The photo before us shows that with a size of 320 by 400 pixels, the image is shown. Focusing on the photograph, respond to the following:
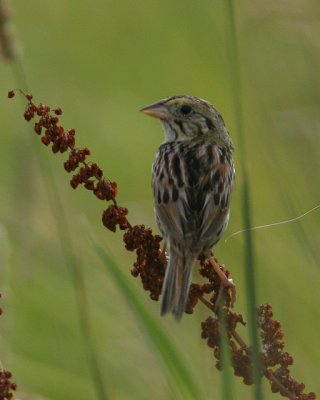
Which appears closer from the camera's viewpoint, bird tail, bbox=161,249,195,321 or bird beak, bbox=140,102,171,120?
bird tail, bbox=161,249,195,321

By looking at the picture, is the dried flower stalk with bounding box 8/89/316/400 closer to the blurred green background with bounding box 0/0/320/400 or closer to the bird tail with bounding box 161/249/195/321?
the bird tail with bounding box 161/249/195/321

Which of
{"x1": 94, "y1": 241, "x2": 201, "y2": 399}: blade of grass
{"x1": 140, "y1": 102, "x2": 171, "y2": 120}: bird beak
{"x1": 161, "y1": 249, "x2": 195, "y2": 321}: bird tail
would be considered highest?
{"x1": 140, "y1": 102, "x2": 171, "y2": 120}: bird beak

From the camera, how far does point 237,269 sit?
715 centimetres

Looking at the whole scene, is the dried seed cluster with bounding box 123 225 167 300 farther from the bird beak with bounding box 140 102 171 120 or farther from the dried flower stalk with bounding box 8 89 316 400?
the bird beak with bounding box 140 102 171 120

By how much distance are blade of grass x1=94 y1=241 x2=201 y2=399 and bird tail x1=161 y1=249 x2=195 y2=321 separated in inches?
24.1

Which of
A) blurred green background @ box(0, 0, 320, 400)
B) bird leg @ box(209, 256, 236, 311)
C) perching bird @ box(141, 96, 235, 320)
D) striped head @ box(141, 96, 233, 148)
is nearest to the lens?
bird leg @ box(209, 256, 236, 311)

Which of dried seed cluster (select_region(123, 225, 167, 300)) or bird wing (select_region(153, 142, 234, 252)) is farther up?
bird wing (select_region(153, 142, 234, 252))

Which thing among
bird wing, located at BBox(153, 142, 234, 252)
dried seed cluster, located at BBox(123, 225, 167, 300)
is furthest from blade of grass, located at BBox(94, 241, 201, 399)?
bird wing, located at BBox(153, 142, 234, 252)

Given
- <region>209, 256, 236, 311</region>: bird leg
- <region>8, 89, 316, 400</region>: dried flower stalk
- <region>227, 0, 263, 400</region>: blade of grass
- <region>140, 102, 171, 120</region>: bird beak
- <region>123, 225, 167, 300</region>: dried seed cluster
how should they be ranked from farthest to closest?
<region>140, 102, 171, 120</region>: bird beak, <region>123, 225, 167, 300</region>: dried seed cluster, <region>209, 256, 236, 311</region>: bird leg, <region>8, 89, 316, 400</region>: dried flower stalk, <region>227, 0, 263, 400</region>: blade of grass

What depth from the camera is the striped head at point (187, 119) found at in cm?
595

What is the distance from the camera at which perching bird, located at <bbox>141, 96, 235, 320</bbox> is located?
4.68m

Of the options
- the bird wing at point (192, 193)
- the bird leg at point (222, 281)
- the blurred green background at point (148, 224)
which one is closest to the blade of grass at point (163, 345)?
the blurred green background at point (148, 224)

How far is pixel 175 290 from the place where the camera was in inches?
172

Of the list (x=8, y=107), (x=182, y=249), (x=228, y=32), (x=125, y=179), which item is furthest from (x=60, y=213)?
(x=8, y=107)
